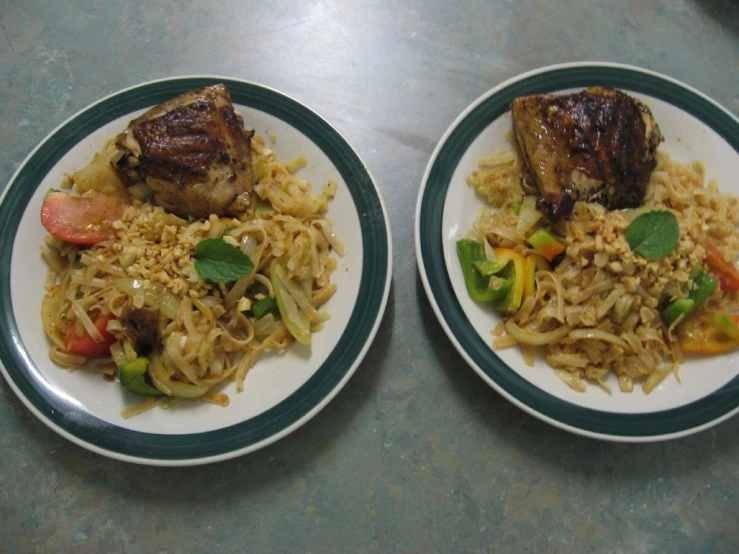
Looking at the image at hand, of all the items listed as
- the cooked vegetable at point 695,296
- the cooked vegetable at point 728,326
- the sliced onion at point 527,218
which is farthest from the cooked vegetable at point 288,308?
the cooked vegetable at point 728,326

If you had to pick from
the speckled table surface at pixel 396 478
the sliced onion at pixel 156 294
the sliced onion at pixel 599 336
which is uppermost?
the sliced onion at pixel 156 294

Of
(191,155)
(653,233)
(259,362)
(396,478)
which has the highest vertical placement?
(191,155)

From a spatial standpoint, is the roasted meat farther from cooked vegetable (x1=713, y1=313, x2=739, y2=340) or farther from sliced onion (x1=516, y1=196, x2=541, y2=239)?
cooked vegetable (x1=713, y1=313, x2=739, y2=340)

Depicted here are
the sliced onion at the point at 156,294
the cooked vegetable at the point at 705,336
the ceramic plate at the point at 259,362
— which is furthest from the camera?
the cooked vegetable at the point at 705,336

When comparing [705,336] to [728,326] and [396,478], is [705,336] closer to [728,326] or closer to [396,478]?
[728,326]

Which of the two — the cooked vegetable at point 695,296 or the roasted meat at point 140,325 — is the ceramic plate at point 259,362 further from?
the cooked vegetable at point 695,296

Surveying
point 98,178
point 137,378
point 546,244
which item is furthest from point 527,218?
point 98,178
